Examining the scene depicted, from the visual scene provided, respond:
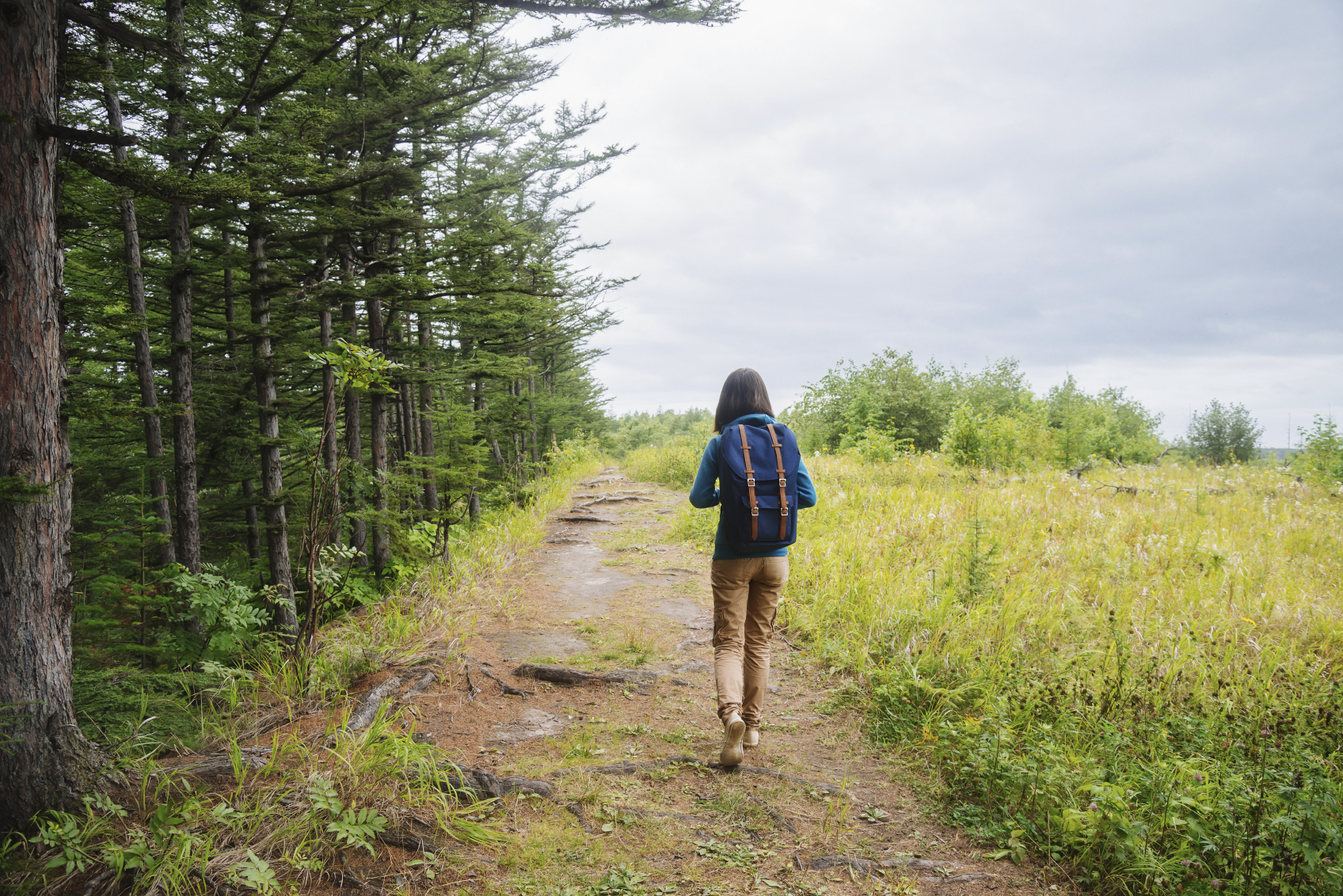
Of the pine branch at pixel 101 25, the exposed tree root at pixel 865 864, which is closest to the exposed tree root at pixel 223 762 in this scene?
the exposed tree root at pixel 865 864

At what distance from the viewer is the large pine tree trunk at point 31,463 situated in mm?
2717

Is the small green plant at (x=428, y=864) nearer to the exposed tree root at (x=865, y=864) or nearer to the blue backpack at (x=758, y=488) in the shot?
the exposed tree root at (x=865, y=864)

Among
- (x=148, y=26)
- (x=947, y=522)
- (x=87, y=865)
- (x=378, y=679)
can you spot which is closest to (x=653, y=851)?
(x=87, y=865)

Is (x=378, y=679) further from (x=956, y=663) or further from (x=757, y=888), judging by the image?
(x=956, y=663)

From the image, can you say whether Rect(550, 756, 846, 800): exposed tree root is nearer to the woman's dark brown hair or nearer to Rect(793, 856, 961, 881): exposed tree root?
Rect(793, 856, 961, 881): exposed tree root

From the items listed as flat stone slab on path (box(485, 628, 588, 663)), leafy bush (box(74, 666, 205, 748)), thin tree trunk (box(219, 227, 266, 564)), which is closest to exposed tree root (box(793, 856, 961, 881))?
flat stone slab on path (box(485, 628, 588, 663))

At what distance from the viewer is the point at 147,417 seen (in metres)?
8.19

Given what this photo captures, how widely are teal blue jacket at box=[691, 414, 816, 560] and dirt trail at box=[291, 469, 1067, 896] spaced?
1.31 m

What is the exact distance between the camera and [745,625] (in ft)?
12.8

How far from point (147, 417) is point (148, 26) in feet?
15.7

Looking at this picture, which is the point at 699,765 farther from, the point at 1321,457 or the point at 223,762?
the point at 1321,457

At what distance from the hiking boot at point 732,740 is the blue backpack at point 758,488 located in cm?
101

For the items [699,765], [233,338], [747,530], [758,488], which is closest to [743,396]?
[758,488]

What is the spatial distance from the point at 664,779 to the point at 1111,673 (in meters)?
3.33
